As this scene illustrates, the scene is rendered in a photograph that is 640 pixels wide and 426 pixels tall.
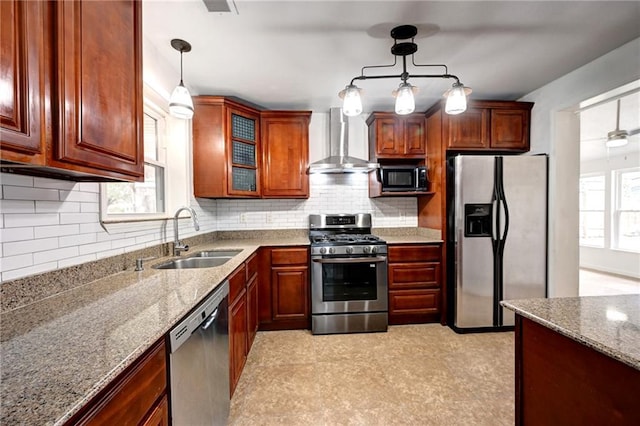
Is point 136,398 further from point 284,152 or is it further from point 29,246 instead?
point 284,152

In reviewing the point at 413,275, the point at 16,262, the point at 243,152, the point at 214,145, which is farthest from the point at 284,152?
the point at 16,262

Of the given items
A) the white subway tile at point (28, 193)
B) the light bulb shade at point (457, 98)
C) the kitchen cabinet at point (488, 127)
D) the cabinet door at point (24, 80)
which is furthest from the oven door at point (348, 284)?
the cabinet door at point (24, 80)

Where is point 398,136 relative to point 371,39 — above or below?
below

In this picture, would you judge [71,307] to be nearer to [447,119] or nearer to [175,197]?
[175,197]

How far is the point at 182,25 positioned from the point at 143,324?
186cm

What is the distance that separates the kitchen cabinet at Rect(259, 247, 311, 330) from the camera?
111 inches

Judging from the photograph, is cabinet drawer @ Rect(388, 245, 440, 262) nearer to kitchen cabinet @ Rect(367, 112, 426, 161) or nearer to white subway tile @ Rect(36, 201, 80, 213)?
kitchen cabinet @ Rect(367, 112, 426, 161)

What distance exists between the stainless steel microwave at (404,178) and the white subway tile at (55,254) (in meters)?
2.68

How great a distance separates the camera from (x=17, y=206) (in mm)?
1062

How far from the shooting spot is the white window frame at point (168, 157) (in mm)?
2123

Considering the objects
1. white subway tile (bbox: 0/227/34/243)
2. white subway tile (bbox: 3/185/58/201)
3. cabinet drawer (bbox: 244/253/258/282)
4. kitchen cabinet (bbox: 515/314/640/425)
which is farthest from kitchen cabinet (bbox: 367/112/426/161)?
white subway tile (bbox: 0/227/34/243)

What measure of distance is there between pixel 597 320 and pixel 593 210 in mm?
6683

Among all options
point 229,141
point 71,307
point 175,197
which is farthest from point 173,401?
point 229,141

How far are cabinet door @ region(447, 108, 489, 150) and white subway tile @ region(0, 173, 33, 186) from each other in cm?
317
